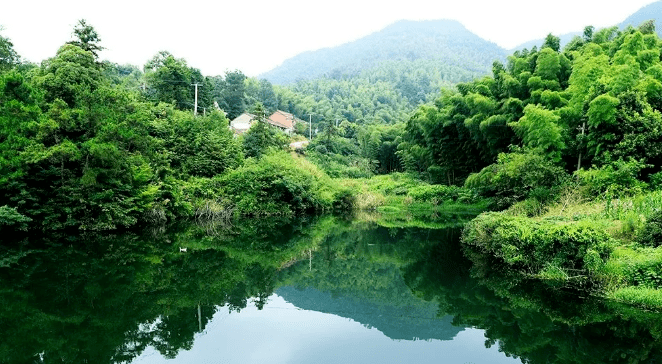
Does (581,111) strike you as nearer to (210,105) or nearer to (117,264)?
(117,264)

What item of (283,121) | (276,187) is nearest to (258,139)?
(276,187)

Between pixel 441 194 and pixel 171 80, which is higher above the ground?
pixel 171 80

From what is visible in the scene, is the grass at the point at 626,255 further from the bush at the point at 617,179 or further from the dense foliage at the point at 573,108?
the dense foliage at the point at 573,108

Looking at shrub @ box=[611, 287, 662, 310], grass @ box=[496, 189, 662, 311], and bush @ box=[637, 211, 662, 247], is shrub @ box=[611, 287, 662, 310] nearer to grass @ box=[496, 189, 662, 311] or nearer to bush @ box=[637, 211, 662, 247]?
grass @ box=[496, 189, 662, 311]

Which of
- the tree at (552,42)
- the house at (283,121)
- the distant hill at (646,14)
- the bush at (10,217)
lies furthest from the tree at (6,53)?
the distant hill at (646,14)

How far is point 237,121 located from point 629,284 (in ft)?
157

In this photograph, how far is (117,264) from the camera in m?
12.5

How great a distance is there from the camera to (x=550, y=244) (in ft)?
34.1

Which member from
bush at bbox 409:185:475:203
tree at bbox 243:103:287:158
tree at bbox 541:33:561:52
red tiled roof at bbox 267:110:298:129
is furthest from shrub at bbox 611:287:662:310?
red tiled roof at bbox 267:110:298:129

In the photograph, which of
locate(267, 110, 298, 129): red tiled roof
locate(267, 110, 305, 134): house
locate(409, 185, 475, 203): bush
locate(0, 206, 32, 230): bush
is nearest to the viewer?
locate(0, 206, 32, 230): bush

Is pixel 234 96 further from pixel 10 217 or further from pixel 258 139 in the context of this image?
pixel 10 217

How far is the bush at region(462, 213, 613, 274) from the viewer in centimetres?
968

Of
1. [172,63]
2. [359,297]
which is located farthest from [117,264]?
[172,63]

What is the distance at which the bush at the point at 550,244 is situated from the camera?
968cm
